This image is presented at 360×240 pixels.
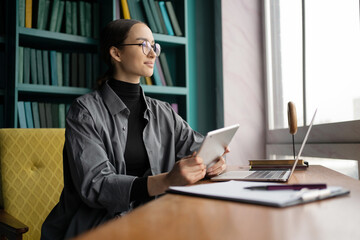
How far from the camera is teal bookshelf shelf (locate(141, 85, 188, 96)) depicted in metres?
2.36

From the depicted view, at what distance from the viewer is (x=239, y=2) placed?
2.58 meters

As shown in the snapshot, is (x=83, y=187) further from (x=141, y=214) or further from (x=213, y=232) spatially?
(x=213, y=232)

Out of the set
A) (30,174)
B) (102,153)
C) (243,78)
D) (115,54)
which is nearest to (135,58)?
(115,54)

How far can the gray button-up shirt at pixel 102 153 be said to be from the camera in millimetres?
996

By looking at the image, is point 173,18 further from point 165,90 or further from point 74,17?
point 74,17

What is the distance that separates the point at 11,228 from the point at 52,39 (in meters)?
1.42

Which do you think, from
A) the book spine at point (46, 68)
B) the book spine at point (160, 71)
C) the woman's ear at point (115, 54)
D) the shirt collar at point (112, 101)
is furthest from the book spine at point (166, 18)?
the shirt collar at point (112, 101)

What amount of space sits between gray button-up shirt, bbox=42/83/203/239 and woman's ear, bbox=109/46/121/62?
0.16 metres

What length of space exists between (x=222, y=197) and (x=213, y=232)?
8.5 inches

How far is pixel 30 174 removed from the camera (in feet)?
4.61

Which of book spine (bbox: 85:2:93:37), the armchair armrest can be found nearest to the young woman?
the armchair armrest

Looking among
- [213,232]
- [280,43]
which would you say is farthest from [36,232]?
[280,43]

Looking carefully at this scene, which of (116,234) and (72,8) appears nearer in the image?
(116,234)

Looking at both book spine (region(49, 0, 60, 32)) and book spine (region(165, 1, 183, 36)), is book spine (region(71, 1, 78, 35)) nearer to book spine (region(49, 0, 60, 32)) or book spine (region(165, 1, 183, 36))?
book spine (region(49, 0, 60, 32))
